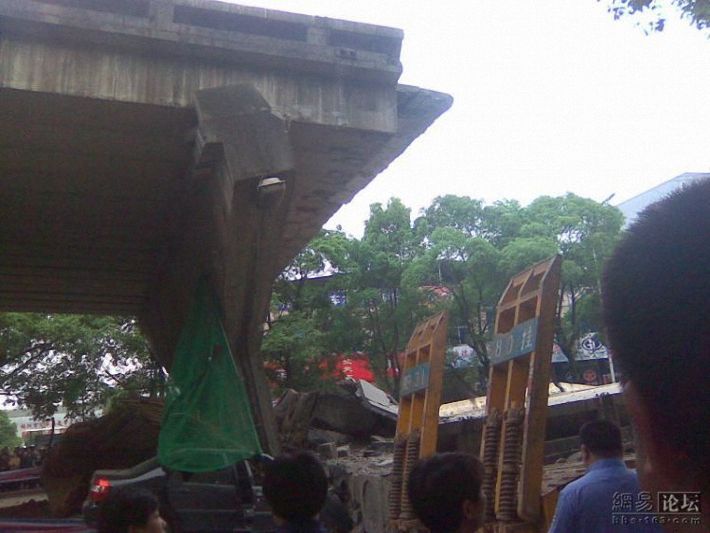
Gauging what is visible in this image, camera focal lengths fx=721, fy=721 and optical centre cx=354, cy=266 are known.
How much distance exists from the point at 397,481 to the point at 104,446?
24.6 feet

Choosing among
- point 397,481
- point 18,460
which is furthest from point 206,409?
point 18,460

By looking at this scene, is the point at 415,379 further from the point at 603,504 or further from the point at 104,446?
the point at 104,446

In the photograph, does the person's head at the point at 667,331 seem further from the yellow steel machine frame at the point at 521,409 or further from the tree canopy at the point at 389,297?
the tree canopy at the point at 389,297

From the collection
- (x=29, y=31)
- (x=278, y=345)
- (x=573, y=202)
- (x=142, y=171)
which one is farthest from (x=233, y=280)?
(x=573, y=202)

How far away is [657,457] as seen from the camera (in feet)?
3.78

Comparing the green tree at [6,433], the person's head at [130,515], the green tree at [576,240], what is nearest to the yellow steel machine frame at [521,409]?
the person's head at [130,515]

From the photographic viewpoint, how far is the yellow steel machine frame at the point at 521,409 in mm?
4352

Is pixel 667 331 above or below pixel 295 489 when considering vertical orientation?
above

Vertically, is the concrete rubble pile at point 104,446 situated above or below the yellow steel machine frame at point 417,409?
below

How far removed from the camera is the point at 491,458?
4.75 m

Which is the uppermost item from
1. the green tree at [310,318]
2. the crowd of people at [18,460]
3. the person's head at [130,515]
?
the green tree at [310,318]

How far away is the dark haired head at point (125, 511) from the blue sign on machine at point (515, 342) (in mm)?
2566

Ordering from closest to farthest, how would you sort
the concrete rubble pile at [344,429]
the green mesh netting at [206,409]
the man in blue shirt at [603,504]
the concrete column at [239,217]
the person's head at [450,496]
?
the person's head at [450,496] → the man in blue shirt at [603,504] → the concrete column at [239,217] → the green mesh netting at [206,409] → the concrete rubble pile at [344,429]

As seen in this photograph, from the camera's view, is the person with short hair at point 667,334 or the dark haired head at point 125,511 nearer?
the person with short hair at point 667,334
